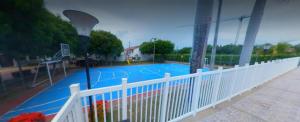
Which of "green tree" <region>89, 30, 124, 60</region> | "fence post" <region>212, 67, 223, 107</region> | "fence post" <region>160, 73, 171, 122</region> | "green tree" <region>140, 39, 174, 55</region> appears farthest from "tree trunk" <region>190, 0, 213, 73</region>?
"green tree" <region>140, 39, 174, 55</region>

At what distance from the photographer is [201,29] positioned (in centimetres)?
369

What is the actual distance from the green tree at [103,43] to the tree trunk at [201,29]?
16951 mm

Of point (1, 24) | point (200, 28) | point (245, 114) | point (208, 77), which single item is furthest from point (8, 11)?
point (245, 114)

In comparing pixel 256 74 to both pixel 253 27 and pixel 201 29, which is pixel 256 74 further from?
pixel 201 29

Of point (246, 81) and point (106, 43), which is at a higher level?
point (106, 43)

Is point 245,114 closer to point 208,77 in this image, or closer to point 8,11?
point 208,77

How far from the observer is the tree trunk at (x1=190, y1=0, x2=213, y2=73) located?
11.9 feet

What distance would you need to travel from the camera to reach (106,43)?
61.2 feet

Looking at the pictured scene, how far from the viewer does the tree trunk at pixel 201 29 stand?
11.9 feet

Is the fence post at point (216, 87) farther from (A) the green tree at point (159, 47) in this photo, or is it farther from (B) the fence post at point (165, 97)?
(A) the green tree at point (159, 47)

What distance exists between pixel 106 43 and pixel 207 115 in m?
18.3

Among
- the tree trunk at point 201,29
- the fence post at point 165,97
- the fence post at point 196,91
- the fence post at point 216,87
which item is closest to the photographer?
the fence post at point 165,97

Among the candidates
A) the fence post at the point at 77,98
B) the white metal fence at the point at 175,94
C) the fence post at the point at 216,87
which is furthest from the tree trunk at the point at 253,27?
the fence post at the point at 77,98

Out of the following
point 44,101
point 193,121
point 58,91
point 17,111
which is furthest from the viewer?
point 58,91
